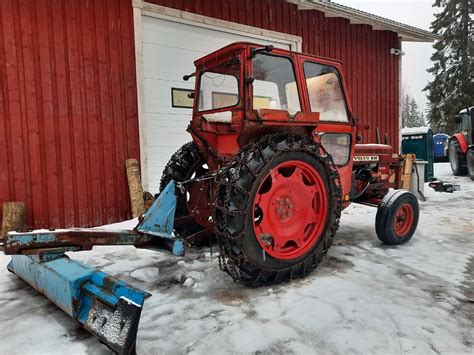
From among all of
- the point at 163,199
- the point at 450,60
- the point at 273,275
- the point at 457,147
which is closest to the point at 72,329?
the point at 163,199

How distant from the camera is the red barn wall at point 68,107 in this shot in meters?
4.71

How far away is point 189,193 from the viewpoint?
379 cm

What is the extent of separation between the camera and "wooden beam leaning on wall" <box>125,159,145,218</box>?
5.42 m

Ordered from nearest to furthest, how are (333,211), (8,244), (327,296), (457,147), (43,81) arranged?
(8,244) < (327,296) < (333,211) < (43,81) < (457,147)

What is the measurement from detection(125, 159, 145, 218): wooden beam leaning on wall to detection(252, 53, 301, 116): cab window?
2.86 metres

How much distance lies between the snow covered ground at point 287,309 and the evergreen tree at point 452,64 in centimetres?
1961

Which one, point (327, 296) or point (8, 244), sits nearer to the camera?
point (8, 244)

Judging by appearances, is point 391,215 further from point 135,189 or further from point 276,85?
point 135,189

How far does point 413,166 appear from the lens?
6.98 metres

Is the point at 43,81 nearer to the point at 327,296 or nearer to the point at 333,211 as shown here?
the point at 333,211

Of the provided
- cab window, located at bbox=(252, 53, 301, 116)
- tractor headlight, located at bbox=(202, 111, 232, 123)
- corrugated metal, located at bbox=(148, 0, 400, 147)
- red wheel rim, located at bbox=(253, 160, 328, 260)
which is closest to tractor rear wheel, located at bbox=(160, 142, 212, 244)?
tractor headlight, located at bbox=(202, 111, 232, 123)

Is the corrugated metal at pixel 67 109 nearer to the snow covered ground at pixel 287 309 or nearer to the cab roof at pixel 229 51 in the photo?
the snow covered ground at pixel 287 309

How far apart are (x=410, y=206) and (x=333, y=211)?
1.55 metres

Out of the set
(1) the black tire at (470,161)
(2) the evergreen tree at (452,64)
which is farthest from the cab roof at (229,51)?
(2) the evergreen tree at (452,64)
